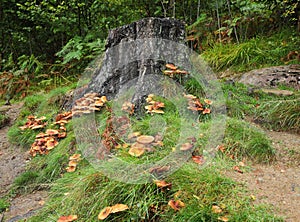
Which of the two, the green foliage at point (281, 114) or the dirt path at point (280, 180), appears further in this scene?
the green foliage at point (281, 114)

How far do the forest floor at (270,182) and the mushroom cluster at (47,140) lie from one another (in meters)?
0.27

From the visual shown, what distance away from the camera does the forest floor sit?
2558 millimetres

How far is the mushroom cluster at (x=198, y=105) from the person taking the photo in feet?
12.9

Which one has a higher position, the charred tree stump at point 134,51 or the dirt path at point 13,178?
the charred tree stump at point 134,51

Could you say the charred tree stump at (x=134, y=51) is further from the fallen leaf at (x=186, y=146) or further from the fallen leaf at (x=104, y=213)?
the fallen leaf at (x=104, y=213)

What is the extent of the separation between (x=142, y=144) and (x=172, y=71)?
61.6 inches

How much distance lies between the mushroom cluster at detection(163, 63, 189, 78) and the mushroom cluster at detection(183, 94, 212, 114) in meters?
0.44

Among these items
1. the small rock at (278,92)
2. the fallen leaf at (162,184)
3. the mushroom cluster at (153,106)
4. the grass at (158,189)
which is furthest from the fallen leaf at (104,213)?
the small rock at (278,92)

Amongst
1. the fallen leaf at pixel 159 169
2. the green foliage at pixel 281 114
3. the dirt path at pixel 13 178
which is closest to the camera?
the fallen leaf at pixel 159 169

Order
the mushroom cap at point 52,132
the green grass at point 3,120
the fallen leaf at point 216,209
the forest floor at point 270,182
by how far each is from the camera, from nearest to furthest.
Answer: the fallen leaf at point 216,209, the forest floor at point 270,182, the mushroom cap at point 52,132, the green grass at point 3,120

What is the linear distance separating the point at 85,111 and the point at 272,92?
291cm

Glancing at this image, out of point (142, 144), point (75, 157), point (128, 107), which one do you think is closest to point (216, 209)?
point (142, 144)

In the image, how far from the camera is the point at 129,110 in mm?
4105

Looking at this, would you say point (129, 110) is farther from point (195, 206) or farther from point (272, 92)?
point (272, 92)
